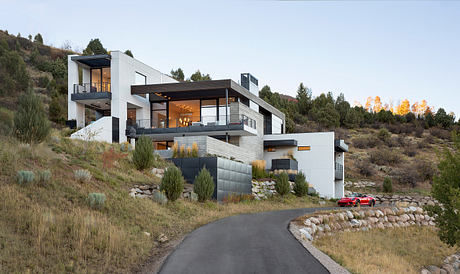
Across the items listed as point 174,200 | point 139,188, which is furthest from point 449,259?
point 139,188

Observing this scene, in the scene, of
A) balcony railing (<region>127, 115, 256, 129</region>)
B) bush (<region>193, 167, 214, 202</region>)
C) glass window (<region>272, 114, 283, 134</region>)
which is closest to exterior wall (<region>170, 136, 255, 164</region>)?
balcony railing (<region>127, 115, 256, 129</region>)

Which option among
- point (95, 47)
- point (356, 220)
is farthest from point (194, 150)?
point (95, 47)

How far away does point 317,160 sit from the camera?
1489 inches

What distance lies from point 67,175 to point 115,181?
2585 millimetres

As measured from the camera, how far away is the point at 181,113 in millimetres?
39031

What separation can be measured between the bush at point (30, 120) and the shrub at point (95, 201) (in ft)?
15.1

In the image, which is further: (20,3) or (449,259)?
(20,3)

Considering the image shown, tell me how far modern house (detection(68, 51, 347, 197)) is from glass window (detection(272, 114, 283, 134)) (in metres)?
3.92

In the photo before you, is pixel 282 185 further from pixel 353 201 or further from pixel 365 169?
pixel 365 169

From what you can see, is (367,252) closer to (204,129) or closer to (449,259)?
(449,259)

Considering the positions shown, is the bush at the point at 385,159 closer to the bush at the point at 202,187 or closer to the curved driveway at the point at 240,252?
the bush at the point at 202,187

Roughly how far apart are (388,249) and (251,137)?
20224mm

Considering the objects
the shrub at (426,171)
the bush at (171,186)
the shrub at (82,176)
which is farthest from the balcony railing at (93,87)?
the shrub at (426,171)

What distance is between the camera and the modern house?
3356 cm
